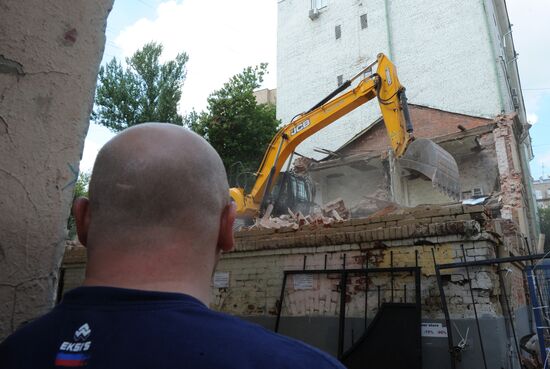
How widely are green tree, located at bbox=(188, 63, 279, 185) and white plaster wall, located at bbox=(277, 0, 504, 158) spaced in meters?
2.90

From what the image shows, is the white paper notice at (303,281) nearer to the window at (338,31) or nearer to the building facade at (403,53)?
the building facade at (403,53)

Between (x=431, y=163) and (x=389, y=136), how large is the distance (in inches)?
46.6

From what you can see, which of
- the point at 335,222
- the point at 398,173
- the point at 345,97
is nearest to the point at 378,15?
the point at 398,173

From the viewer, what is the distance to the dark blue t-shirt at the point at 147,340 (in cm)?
78

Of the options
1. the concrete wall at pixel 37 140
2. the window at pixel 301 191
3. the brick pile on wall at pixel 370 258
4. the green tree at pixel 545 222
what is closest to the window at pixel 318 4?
the window at pixel 301 191

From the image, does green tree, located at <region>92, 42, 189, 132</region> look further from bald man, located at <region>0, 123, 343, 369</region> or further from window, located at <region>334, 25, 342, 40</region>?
bald man, located at <region>0, 123, 343, 369</region>

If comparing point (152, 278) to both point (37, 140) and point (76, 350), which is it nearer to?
point (76, 350)

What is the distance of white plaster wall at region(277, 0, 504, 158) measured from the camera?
60.0 ft

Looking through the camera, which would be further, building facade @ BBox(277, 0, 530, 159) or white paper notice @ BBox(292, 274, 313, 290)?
building facade @ BBox(277, 0, 530, 159)

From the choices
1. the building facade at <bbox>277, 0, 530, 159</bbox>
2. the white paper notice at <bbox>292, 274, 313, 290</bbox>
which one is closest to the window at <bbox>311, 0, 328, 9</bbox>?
the building facade at <bbox>277, 0, 530, 159</bbox>

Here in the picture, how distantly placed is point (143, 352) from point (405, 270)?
4.86m

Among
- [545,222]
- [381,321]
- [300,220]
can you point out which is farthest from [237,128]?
[545,222]

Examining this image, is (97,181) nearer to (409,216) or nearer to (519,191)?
(409,216)

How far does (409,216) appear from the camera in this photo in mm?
5543
